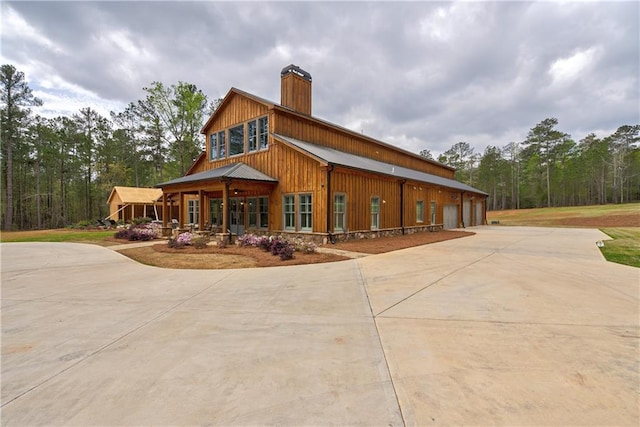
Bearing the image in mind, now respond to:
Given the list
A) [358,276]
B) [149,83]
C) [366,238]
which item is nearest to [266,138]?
[366,238]

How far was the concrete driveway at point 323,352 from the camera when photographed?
2107 mm

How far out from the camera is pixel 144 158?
38312mm

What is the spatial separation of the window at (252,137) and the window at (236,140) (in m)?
0.73

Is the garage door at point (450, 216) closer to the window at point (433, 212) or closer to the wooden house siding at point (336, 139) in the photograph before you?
the window at point (433, 212)

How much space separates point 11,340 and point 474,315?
632 centimetres

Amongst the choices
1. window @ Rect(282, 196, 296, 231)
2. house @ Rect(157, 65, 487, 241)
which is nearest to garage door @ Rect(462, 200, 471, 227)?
house @ Rect(157, 65, 487, 241)

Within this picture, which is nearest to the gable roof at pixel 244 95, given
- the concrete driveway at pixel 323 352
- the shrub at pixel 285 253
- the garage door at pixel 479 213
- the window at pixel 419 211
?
the shrub at pixel 285 253

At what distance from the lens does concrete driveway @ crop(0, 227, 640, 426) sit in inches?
83.0

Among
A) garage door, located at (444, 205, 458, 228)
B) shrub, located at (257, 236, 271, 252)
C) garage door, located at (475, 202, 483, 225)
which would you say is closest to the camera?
shrub, located at (257, 236, 271, 252)

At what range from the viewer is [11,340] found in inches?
134

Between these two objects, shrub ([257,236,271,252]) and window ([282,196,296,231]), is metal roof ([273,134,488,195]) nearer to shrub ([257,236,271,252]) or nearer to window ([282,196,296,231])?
window ([282,196,296,231])

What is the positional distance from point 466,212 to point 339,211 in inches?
756

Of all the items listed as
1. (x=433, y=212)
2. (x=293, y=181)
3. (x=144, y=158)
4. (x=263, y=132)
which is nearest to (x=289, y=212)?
(x=293, y=181)

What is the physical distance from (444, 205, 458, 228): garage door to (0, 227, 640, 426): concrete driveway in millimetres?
17094
